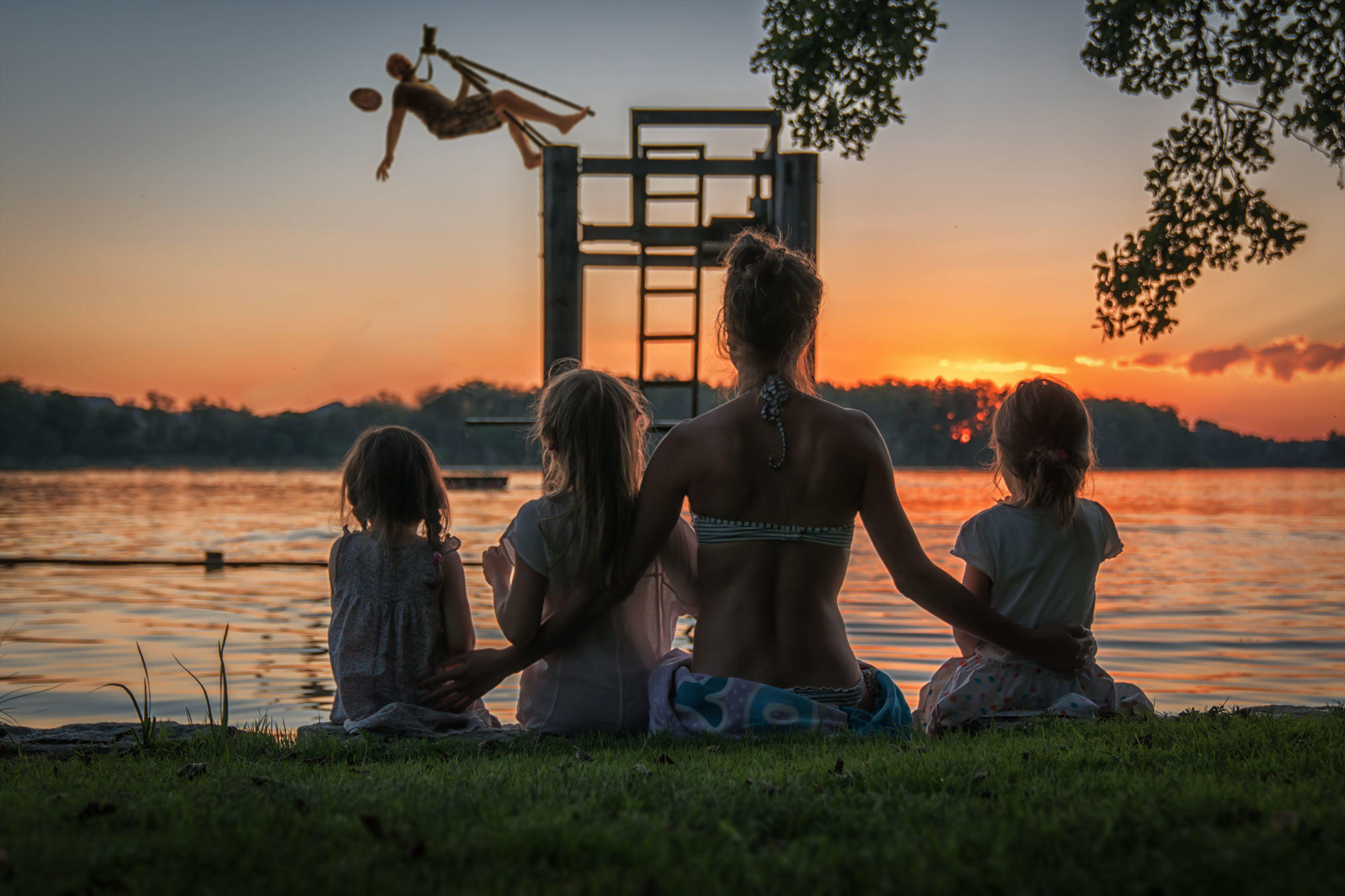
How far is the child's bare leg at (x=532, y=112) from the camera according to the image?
917 cm

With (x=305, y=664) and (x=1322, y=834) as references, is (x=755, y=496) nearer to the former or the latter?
(x=1322, y=834)

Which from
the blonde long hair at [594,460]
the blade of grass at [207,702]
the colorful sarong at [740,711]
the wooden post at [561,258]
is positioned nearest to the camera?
the colorful sarong at [740,711]

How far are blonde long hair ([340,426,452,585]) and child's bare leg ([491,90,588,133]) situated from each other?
21.1 feet

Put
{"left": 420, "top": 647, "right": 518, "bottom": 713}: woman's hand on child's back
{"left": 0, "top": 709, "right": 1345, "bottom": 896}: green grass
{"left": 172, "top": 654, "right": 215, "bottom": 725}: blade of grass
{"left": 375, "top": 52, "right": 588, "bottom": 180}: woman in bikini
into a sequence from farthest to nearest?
{"left": 375, "top": 52, "right": 588, "bottom": 180}: woman in bikini, {"left": 172, "top": 654, "right": 215, "bottom": 725}: blade of grass, {"left": 420, "top": 647, "right": 518, "bottom": 713}: woman's hand on child's back, {"left": 0, "top": 709, "right": 1345, "bottom": 896}: green grass

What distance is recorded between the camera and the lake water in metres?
6.38

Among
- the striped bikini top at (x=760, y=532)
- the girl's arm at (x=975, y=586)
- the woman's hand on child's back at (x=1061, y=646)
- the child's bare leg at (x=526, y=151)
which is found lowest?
the woman's hand on child's back at (x=1061, y=646)

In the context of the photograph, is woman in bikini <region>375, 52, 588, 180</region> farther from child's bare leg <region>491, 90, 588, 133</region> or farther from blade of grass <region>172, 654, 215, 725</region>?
blade of grass <region>172, 654, 215, 725</region>

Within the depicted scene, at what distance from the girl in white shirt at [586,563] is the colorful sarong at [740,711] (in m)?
0.18

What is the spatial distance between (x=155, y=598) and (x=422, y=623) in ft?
25.2

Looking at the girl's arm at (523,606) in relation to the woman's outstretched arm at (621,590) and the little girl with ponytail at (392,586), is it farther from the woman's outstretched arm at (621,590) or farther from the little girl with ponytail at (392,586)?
the little girl with ponytail at (392,586)

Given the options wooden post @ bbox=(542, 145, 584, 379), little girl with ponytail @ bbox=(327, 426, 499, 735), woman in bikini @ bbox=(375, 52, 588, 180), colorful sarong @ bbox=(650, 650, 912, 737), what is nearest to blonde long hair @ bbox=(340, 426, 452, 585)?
little girl with ponytail @ bbox=(327, 426, 499, 735)

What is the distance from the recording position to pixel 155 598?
9.90 metres

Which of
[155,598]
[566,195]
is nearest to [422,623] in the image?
[566,195]

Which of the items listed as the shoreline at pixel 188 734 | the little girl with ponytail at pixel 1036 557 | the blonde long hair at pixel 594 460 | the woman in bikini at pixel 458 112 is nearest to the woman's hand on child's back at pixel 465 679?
the shoreline at pixel 188 734
